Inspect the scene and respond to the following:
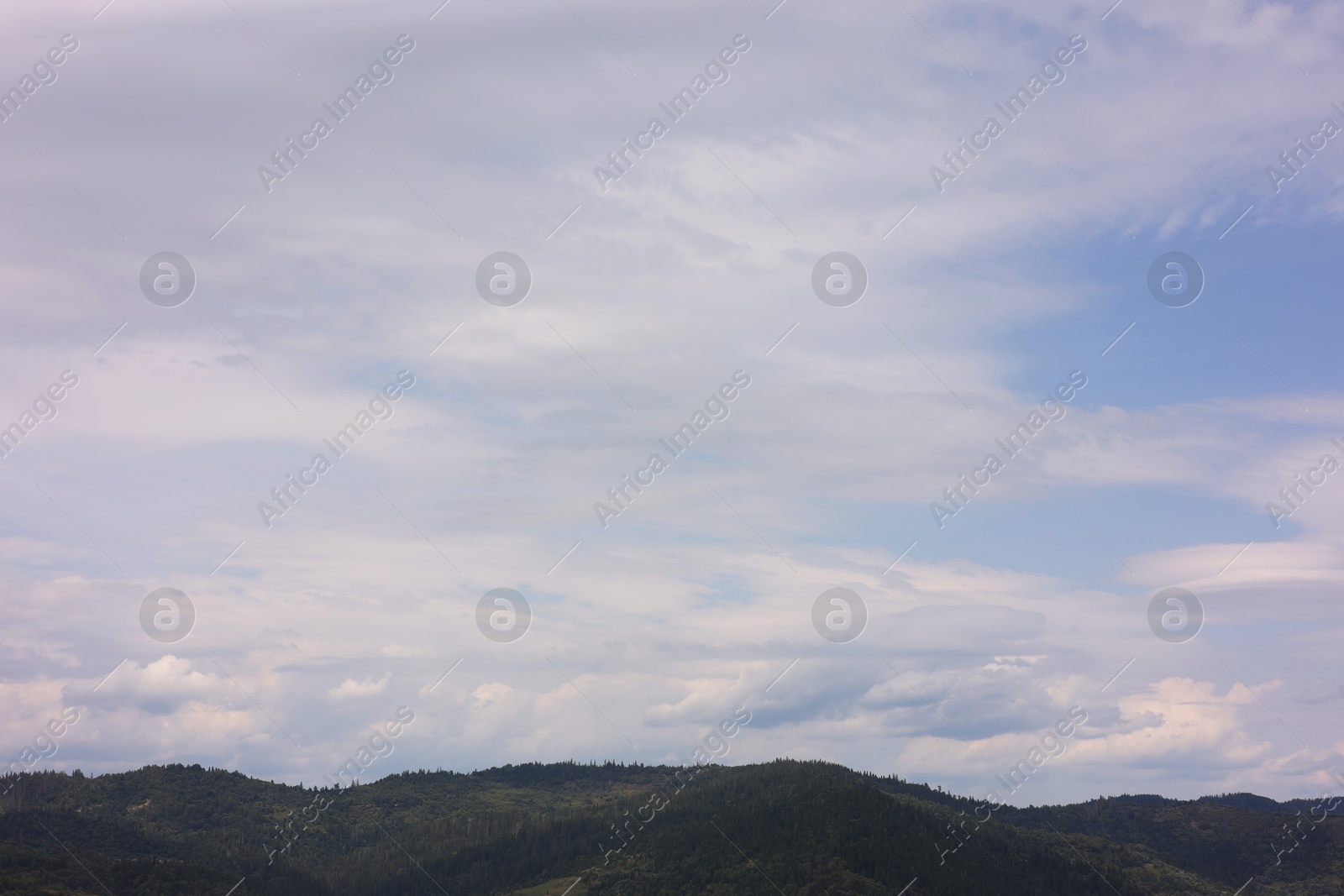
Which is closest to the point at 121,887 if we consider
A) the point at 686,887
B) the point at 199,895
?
the point at 199,895

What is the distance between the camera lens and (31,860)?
600 feet

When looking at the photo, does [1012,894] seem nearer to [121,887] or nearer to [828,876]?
[828,876]

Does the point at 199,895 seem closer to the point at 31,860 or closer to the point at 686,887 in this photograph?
the point at 31,860

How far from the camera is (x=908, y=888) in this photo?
188625 mm

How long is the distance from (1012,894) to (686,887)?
67249 millimetres

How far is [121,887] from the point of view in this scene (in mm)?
180875

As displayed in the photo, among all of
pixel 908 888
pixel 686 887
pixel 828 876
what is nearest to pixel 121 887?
pixel 686 887

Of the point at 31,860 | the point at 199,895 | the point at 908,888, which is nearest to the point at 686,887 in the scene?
the point at 908,888

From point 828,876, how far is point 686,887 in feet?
92.6

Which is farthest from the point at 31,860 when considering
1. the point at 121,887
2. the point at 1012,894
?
the point at 1012,894

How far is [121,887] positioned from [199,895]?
46.5 ft

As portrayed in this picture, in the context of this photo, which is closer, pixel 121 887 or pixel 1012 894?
pixel 121 887

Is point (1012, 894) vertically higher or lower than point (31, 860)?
lower

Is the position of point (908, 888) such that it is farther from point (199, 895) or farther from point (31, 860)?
point (31, 860)
